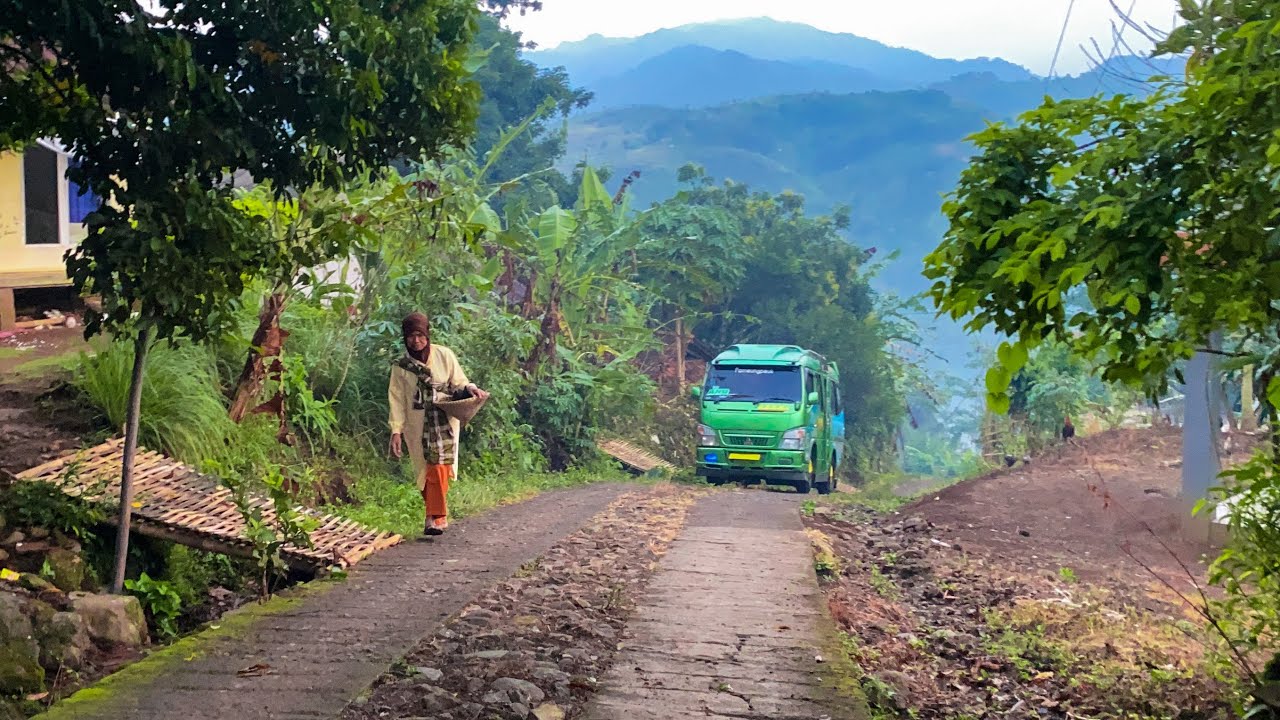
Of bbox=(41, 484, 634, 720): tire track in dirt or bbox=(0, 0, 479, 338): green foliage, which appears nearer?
bbox=(41, 484, 634, 720): tire track in dirt

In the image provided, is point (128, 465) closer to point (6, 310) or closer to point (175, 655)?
point (175, 655)

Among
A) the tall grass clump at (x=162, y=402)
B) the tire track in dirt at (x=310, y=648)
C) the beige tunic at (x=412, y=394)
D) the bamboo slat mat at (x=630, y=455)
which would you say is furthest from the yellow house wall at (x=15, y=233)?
the bamboo slat mat at (x=630, y=455)

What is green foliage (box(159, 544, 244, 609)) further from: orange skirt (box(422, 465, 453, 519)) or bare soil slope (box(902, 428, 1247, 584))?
bare soil slope (box(902, 428, 1247, 584))

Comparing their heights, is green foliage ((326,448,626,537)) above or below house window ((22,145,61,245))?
below

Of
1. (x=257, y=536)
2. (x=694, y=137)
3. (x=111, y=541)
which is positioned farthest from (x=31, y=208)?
(x=694, y=137)

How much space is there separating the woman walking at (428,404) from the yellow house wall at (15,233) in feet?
26.8

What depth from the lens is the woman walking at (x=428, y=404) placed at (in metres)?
8.01

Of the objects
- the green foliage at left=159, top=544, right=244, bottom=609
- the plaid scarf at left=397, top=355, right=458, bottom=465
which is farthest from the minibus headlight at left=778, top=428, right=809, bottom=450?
the green foliage at left=159, top=544, right=244, bottom=609

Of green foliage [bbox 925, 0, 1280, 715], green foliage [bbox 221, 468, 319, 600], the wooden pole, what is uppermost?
green foliage [bbox 925, 0, 1280, 715]

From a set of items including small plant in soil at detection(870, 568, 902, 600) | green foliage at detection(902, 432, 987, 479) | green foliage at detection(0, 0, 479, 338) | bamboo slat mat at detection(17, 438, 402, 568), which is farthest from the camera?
green foliage at detection(902, 432, 987, 479)

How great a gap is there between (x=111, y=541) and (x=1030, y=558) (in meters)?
8.11

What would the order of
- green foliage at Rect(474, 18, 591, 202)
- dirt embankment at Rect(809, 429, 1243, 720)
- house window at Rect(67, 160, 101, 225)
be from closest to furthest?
dirt embankment at Rect(809, 429, 1243, 720) → house window at Rect(67, 160, 101, 225) → green foliage at Rect(474, 18, 591, 202)

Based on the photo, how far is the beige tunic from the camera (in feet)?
26.6

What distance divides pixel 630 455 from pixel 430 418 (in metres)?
12.9
